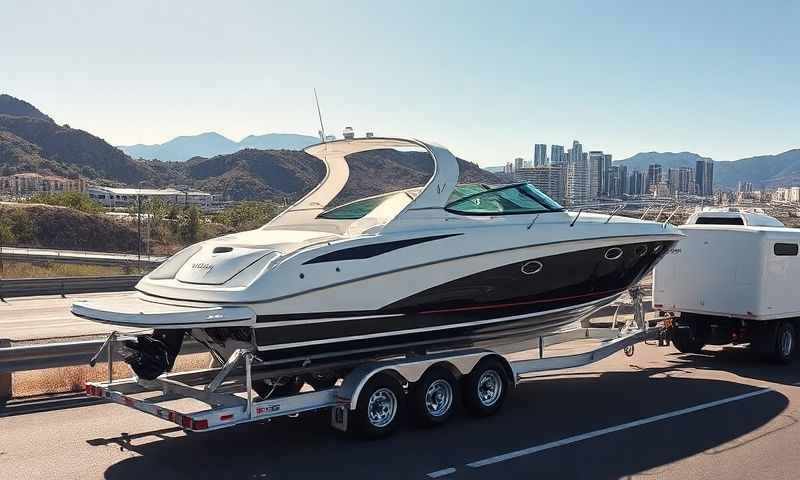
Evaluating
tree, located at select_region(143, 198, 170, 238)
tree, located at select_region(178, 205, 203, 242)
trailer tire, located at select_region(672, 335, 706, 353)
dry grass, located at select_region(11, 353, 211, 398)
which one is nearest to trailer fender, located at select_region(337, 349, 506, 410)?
dry grass, located at select_region(11, 353, 211, 398)

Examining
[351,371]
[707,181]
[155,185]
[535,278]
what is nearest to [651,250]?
[535,278]

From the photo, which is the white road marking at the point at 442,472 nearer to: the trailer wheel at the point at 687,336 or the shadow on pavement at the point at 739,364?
the shadow on pavement at the point at 739,364

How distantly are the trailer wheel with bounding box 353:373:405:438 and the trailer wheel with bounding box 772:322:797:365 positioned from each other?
727 cm

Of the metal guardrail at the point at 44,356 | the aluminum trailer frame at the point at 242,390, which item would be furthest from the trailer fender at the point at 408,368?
the metal guardrail at the point at 44,356

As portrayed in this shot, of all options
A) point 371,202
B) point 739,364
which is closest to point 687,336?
point 739,364

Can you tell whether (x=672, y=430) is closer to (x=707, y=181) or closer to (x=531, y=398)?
(x=531, y=398)

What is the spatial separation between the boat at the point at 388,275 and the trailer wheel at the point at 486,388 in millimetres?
503

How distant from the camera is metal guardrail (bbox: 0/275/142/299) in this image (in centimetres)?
2438

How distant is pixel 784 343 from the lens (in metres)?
12.6

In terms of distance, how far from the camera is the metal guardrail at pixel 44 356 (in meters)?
8.84

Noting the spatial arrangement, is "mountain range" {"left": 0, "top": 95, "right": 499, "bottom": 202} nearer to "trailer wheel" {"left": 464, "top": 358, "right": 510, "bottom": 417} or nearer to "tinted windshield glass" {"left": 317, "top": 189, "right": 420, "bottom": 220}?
"tinted windshield glass" {"left": 317, "top": 189, "right": 420, "bottom": 220}

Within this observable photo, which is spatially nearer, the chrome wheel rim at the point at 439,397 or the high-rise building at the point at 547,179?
the chrome wheel rim at the point at 439,397

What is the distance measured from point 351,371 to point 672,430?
3475 millimetres

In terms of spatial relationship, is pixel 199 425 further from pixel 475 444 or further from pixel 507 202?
pixel 507 202
